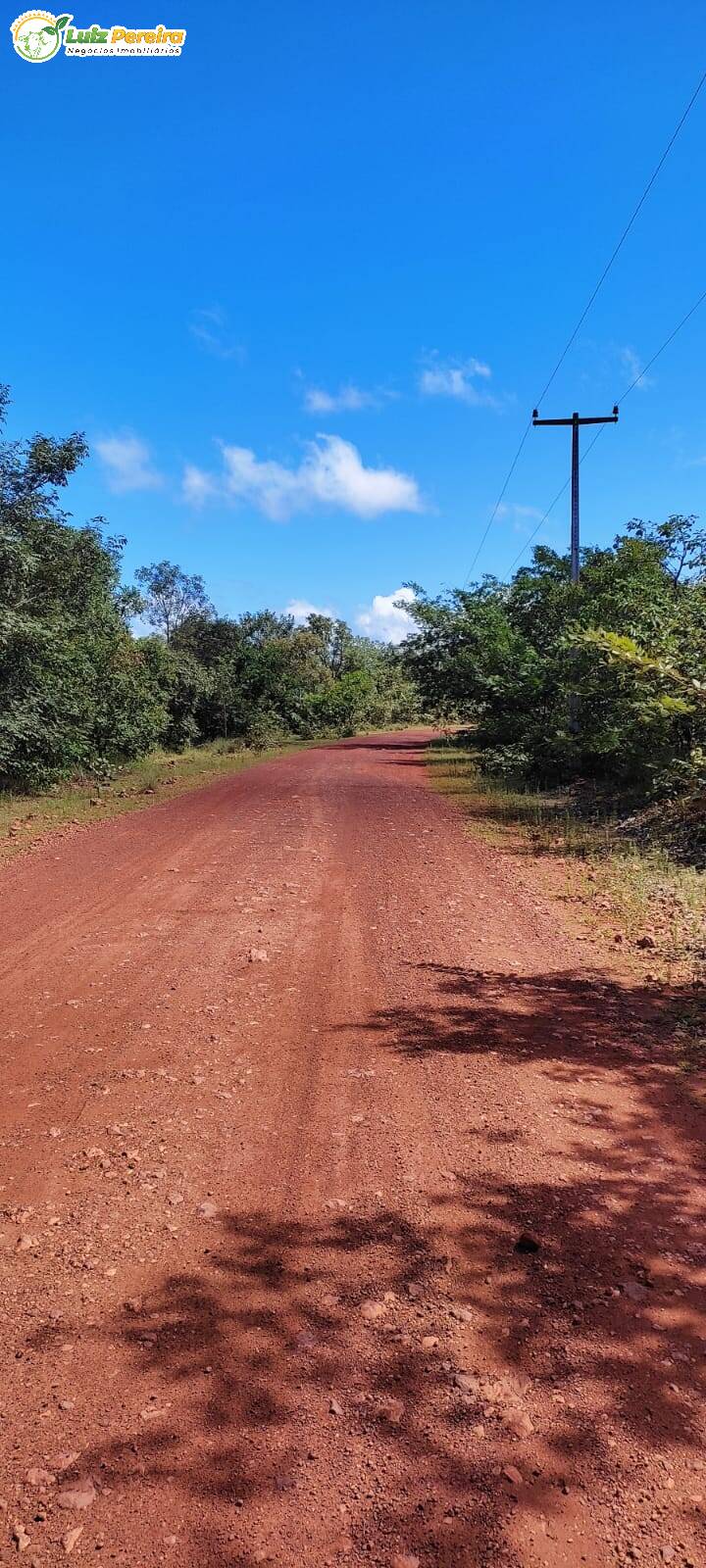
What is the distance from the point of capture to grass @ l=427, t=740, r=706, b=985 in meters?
5.78

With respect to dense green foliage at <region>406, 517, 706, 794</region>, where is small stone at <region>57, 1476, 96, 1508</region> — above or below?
below

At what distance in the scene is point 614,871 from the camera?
813 cm

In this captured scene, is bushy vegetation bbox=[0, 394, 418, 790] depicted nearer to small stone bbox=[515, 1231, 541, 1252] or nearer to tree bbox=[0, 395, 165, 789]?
tree bbox=[0, 395, 165, 789]

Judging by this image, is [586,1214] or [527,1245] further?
[586,1214]

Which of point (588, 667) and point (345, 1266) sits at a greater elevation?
point (588, 667)

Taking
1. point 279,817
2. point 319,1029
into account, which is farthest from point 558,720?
point 319,1029

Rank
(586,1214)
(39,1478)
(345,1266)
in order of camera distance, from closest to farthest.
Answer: (39,1478)
(345,1266)
(586,1214)

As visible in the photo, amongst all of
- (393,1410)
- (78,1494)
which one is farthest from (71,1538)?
(393,1410)

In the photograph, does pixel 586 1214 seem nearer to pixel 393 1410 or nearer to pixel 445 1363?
pixel 445 1363

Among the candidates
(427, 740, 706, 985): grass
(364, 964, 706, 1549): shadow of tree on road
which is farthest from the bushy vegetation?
(364, 964, 706, 1549): shadow of tree on road

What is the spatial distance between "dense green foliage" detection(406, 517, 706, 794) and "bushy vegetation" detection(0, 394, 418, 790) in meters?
8.26

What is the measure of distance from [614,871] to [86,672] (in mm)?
12586

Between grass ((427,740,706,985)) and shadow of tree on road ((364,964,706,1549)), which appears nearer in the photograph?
shadow of tree on road ((364,964,706,1549))

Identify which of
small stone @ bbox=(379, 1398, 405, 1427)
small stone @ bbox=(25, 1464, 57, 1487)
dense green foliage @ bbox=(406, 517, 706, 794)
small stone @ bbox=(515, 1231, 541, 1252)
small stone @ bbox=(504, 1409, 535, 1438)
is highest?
dense green foliage @ bbox=(406, 517, 706, 794)
